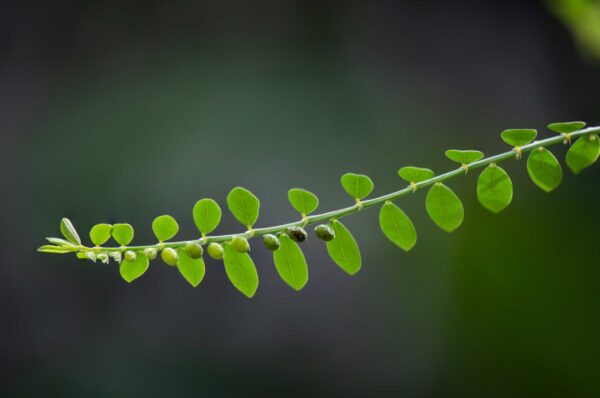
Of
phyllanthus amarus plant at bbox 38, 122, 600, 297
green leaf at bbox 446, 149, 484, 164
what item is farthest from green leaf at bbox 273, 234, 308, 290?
green leaf at bbox 446, 149, 484, 164

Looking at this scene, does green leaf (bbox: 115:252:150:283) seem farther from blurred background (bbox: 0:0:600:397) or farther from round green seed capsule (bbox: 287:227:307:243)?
blurred background (bbox: 0:0:600:397)

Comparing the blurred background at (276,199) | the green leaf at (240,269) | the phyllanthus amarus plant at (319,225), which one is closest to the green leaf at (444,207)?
the phyllanthus amarus plant at (319,225)

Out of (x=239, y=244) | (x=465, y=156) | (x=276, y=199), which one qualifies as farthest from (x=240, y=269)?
(x=276, y=199)

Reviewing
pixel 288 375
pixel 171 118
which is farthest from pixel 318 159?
pixel 288 375

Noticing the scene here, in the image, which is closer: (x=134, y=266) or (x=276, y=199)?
(x=134, y=266)

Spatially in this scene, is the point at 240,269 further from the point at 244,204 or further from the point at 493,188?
the point at 493,188

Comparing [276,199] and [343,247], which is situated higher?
[276,199]

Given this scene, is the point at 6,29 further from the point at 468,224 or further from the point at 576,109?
the point at 576,109
